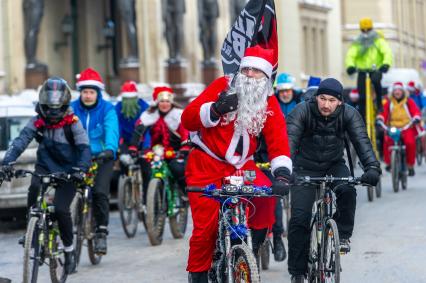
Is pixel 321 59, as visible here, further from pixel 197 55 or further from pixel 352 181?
pixel 352 181

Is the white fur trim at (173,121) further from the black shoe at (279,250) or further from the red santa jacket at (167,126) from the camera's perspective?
the black shoe at (279,250)

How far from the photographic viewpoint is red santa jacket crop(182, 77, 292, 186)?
8.73 metres

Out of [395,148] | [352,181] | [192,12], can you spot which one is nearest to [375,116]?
[395,148]

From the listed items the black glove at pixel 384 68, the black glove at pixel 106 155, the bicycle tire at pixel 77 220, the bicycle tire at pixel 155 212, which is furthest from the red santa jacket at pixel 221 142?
the black glove at pixel 384 68

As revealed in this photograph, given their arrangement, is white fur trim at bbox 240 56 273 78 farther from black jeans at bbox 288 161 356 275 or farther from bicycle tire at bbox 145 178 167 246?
bicycle tire at bbox 145 178 167 246

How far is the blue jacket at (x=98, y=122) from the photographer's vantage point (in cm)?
1332

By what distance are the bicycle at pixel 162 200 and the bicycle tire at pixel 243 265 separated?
6174 millimetres

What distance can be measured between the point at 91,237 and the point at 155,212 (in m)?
1.73

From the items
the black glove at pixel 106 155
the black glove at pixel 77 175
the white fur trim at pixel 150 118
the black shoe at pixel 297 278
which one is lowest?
the black shoe at pixel 297 278

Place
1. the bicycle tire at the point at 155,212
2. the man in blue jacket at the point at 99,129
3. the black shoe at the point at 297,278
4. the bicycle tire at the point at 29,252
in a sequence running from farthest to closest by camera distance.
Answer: the bicycle tire at the point at 155,212, the man in blue jacket at the point at 99,129, the bicycle tire at the point at 29,252, the black shoe at the point at 297,278

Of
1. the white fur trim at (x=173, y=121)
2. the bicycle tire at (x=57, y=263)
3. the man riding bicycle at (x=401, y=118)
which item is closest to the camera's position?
the bicycle tire at (x=57, y=263)

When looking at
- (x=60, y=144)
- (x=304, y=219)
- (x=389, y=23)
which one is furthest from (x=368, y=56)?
(x=389, y=23)

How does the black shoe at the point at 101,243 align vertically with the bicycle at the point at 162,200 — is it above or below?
below

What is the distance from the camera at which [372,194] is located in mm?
19375
